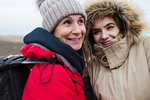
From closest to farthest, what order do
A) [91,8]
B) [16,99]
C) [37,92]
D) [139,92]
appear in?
[37,92] → [16,99] → [139,92] → [91,8]

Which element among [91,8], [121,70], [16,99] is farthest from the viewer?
[91,8]

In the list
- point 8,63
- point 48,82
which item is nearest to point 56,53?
point 48,82

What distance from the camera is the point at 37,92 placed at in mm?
1264

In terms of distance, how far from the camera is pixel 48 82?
1304 mm

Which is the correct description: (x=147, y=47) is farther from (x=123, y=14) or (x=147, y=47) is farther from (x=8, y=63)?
(x=8, y=63)

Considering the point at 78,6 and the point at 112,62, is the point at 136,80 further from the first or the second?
the point at 78,6

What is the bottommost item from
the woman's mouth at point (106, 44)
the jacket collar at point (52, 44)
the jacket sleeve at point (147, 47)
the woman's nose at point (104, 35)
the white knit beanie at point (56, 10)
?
the jacket sleeve at point (147, 47)

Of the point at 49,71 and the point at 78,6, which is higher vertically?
the point at 78,6

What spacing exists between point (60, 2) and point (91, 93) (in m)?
1.22

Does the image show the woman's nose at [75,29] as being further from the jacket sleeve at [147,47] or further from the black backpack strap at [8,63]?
the jacket sleeve at [147,47]

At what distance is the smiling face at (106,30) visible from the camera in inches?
83.8

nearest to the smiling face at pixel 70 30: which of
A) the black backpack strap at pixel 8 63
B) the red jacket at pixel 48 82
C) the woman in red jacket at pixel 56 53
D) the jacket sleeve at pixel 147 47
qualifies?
the woman in red jacket at pixel 56 53

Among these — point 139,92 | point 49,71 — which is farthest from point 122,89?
point 49,71

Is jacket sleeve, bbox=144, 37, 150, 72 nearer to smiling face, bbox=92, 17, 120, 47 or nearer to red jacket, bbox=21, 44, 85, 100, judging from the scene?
smiling face, bbox=92, 17, 120, 47
